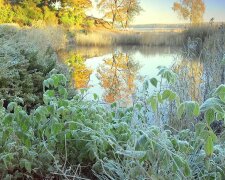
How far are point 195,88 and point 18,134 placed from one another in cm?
287

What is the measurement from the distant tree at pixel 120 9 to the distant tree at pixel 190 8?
7149 millimetres

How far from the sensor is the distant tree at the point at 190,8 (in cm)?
1788

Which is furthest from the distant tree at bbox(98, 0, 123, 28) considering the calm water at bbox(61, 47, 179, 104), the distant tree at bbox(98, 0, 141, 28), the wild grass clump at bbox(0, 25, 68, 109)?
the wild grass clump at bbox(0, 25, 68, 109)

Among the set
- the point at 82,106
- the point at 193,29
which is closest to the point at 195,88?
the point at 82,106

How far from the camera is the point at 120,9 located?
2867cm

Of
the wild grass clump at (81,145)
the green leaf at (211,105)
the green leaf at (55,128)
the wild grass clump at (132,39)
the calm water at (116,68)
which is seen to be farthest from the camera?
the wild grass clump at (132,39)

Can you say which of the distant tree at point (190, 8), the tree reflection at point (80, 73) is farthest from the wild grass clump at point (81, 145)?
the distant tree at point (190, 8)

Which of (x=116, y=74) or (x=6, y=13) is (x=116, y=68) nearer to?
(x=116, y=74)

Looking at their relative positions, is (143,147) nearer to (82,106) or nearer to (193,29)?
(82,106)

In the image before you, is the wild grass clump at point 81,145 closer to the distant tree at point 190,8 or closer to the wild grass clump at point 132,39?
the wild grass clump at point 132,39

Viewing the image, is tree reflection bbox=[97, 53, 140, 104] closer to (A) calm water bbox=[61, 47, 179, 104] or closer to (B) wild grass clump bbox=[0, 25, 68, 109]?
(A) calm water bbox=[61, 47, 179, 104]

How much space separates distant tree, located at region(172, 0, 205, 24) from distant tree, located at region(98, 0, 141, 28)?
7149 millimetres

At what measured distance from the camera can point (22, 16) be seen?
23.8 meters

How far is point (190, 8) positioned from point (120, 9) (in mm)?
9802
